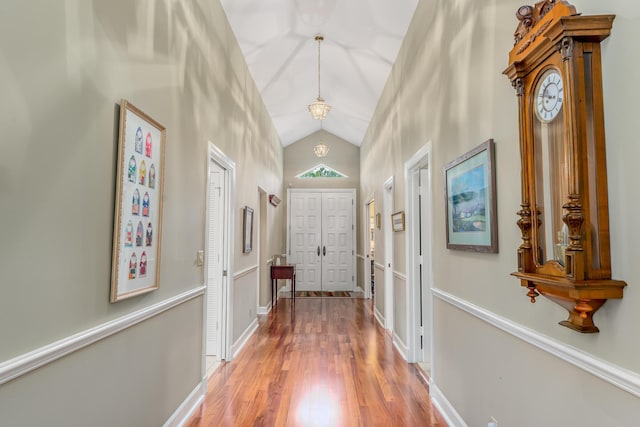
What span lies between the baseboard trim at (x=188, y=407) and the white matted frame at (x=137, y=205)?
3.10ft

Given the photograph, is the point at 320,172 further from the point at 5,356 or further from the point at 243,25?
the point at 5,356

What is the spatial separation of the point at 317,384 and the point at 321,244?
5436 mm

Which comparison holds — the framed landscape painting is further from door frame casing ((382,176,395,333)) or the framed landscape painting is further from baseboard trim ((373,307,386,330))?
baseboard trim ((373,307,386,330))

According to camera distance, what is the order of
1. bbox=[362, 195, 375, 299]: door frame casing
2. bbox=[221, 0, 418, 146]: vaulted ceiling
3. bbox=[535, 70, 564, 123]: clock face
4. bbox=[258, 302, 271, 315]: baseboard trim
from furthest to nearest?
bbox=[362, 195, 375, 299]: door frame casing
bbox=[258, 302, 271, 315]: baseboard trim
bbox=[221, 0, 418, 146]: vaulted ceiling
bbox=[535, 70, 564, 123]: clock face

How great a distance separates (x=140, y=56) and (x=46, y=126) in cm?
84

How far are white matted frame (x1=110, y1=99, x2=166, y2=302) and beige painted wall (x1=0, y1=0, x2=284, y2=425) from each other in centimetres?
5

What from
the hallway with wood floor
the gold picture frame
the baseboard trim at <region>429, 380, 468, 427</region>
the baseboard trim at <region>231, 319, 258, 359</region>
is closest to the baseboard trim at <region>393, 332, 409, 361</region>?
the hallway with wood floor

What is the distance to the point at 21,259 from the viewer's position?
1.18 meters

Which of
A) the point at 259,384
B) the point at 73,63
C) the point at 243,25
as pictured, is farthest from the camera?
the point at 243,25

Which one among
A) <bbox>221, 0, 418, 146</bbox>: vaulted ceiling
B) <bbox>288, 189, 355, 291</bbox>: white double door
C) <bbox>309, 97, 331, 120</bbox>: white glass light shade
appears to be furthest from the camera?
<bbox>288, 189, 355, 291</bbox>: white double door

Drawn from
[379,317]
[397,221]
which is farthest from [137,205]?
[379,317]

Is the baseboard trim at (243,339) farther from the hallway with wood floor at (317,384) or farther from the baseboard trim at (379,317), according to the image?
the baseboard trim at (379,317)

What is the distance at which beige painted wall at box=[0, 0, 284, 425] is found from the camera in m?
1.17

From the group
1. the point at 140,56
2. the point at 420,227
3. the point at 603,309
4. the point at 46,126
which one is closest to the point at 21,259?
the point at 46,126
